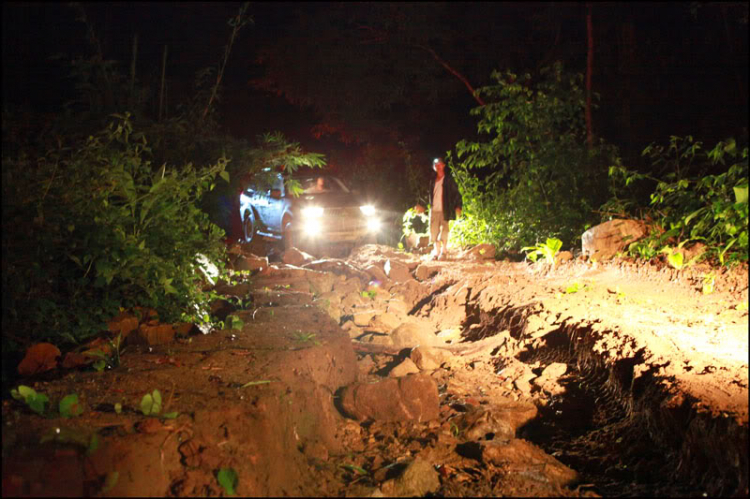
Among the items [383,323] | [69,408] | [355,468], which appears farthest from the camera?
[383,323]

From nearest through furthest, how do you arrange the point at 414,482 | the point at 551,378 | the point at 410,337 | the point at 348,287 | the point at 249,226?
the point at 414,482, the point at 551,378, the point at 410,337, the point at 348,287, the point at 249,226

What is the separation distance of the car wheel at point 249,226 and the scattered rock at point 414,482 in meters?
9.34

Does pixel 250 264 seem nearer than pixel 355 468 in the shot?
No

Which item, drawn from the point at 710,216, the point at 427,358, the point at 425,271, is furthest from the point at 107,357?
the point at 710,216

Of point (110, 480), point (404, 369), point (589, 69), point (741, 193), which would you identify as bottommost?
point (404, 369)

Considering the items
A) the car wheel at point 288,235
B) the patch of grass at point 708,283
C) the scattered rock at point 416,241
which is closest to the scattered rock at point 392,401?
the patch of grass at point 708,283

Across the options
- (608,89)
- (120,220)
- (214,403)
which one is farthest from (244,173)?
(608,89)

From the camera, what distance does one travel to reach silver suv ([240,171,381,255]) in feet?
35.1

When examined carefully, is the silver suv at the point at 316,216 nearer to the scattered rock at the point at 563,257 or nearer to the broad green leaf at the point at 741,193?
the scattered rock at the point at 563,257

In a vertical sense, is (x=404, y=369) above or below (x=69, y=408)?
below

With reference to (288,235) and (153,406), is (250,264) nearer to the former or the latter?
(288,235)

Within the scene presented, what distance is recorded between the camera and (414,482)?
3.00 m

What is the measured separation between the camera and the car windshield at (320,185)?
446 inches

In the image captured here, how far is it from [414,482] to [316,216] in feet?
26.4
